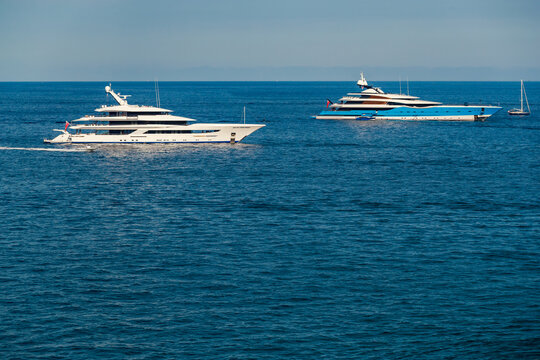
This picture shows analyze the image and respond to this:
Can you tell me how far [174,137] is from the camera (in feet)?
339

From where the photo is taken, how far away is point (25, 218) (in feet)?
166

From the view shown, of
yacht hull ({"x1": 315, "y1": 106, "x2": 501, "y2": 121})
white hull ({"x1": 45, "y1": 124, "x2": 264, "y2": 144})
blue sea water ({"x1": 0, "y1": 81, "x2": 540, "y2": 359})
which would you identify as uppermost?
Answer: yacht hull ({"x1": 315, "y1": 106, "x2": 501, "y2": 121})

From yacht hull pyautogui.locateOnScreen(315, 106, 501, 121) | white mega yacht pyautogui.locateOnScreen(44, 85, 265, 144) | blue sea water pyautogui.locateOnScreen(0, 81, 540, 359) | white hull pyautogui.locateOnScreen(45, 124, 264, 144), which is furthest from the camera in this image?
yacht hull pyautogui.locateOnScreen(315, 106, 501, 121)

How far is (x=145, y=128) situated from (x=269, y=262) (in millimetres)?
66311

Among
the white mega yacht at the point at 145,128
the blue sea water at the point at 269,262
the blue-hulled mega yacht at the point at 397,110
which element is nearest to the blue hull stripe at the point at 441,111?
the blue-hulled mega yacht at the point at 397,110

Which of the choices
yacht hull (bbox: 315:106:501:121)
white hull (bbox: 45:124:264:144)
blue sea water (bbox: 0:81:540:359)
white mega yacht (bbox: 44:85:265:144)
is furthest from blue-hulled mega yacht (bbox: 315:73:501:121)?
blue sea water (bbox: 0:81:540:359)

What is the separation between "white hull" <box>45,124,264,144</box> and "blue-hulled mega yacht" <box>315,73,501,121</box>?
53846 mm

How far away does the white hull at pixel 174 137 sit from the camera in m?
102

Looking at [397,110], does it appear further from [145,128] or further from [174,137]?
[145,128]

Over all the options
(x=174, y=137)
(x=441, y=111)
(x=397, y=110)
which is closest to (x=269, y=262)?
(x=174, y=137)

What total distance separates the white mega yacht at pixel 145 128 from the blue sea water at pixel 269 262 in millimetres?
22812

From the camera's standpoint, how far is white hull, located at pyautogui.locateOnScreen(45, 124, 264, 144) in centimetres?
10206

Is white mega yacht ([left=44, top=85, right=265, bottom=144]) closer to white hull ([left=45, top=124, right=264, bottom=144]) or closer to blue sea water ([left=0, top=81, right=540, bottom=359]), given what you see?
white hull ([left=45, top=124, right=264, bottom=144])

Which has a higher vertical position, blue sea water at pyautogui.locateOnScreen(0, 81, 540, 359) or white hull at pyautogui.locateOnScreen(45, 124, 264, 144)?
white hull at pyautogui.locateOnScreen(45, 124, 264, 144)
